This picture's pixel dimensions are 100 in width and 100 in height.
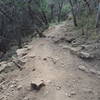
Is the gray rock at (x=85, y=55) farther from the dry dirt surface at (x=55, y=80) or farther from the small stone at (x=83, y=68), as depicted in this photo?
the small stone at (x=83, y=68)

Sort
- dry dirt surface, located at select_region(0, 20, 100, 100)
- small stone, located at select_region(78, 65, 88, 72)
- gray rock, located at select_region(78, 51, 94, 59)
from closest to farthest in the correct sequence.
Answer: dry dirt surface, located at select_region(0, 20, 100, 100) → small stone, located at select_region(78, 65, 88, 72) → gray rock, located at select_region(78, 51, 94, 59)

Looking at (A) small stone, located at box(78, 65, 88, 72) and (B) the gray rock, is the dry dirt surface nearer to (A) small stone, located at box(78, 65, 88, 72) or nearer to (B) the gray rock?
(A) small stone, located at box(78, 65, 88, 72)

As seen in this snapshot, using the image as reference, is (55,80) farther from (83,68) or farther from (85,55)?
(85,55)

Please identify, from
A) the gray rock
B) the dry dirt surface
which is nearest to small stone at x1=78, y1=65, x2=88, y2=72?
the dry dirt surface

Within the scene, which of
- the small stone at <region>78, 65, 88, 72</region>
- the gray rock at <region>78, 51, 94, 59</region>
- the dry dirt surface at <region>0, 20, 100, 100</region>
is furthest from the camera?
the gray rock at <region>78, 51, 94, 59</region>

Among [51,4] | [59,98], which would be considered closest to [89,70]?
[59,98]

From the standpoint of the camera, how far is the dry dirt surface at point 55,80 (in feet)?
14.7

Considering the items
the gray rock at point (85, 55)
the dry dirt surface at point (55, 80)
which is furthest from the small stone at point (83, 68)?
the gray rock at point (85, 55)

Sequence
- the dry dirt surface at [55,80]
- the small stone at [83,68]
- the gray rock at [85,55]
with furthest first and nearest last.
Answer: the gray rock at [85,55]
the small stone at [83,68]
the dry dirt surface at [55,80]

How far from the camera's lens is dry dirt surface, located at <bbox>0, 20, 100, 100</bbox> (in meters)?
4.47

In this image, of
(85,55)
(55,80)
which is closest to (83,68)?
(85,55)

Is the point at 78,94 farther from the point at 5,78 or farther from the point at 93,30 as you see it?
the point at 93,30

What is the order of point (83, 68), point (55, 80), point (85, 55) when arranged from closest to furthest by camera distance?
point (55, 80) < point (83, 68) < point (85, 55)

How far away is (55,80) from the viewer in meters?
5.04
